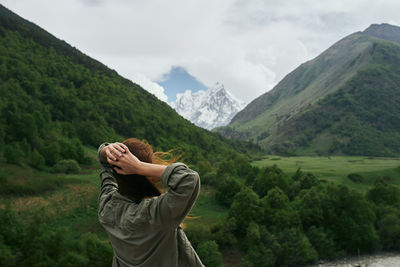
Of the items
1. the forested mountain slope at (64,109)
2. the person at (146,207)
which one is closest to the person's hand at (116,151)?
the person at (146,207)

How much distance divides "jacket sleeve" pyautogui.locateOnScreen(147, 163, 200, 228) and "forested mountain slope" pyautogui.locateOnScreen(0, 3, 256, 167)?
2169 inches

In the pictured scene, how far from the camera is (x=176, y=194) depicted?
2855mm

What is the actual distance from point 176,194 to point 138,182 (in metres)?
0.85

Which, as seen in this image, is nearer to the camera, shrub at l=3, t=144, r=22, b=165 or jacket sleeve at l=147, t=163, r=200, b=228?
jacket sleeve at l=147, t=163, r=200, b=228

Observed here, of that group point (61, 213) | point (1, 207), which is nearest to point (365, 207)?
point (61, 213)

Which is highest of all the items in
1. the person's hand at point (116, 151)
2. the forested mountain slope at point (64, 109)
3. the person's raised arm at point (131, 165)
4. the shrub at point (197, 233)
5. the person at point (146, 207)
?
the forested mountain slope at point (64, 109)

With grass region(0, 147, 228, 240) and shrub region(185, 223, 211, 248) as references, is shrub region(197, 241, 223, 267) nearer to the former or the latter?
shrub region(185, 223, 211, 248)

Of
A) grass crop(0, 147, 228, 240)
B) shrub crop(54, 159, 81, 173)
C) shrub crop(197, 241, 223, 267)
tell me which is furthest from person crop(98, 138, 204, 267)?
shrub crop(54, 159, 81, 173)

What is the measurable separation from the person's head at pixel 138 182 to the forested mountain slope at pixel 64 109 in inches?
2145

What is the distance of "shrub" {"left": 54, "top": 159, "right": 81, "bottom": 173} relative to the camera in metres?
70.6

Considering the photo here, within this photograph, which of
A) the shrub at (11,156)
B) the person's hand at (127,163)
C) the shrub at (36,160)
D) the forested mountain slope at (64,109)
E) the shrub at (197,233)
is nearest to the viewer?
the person's hand at (127,163)

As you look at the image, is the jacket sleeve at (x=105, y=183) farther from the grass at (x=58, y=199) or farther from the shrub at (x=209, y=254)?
the grass at (x=58, y=199)

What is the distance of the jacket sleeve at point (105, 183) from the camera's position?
3.88 meters

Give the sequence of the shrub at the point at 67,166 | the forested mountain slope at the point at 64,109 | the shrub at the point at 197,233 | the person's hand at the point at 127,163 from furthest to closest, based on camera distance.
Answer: the forested mountain slope at the point at 64,109
the shrub at the point at 67,166
the shrub at the point at 197,233
the person's hand at the point at 127,163
